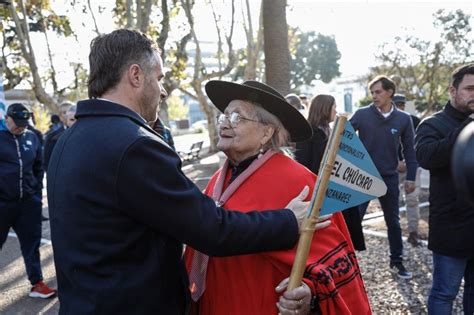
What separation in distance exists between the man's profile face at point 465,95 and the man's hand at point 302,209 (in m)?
1.77

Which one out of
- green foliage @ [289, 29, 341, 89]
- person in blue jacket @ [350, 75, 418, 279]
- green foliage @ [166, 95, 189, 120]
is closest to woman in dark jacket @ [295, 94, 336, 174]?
person in blue jacket @ [350, 75, 418, 279]

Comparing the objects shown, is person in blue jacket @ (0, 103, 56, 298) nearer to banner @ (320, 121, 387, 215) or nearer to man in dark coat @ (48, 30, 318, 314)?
man in dark coat @ (48, 30, 318, 314)

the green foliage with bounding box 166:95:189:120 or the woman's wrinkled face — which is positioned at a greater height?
the woman's wrinkled face

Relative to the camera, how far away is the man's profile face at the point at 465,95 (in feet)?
10.9

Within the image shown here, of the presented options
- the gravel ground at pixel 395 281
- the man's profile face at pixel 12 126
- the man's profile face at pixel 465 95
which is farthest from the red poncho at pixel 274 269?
the man's profile face at pixel 12 126

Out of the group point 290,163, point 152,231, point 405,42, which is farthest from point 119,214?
point 405,42

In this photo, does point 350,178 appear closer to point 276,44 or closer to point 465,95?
point 465,95

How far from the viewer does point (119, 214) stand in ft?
5.74

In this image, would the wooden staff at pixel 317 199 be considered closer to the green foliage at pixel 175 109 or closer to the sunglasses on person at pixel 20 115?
the sunglasses on person at pixel 20 115

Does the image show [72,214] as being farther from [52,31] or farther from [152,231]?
[52,31]

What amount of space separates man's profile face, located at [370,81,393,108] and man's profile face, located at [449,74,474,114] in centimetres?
220

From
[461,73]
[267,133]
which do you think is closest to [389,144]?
[461,73]

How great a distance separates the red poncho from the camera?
81.1 inches

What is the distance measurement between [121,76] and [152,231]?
0.61 m
